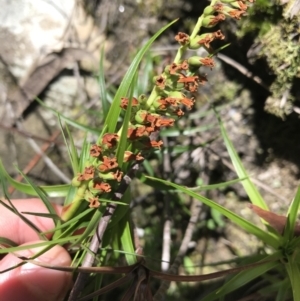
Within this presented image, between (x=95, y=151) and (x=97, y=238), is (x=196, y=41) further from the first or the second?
(x=97, y=238)

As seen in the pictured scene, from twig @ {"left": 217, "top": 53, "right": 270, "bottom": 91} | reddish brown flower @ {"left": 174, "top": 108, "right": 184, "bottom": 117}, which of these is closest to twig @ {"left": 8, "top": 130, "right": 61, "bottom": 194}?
twig @ {"left": 217, "top": 53, "right": 270, "bottom": 91}

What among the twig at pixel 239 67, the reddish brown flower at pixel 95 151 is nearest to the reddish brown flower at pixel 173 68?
the reddish brown flower at pixel 95 151

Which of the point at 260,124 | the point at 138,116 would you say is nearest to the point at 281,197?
the point at 260,124

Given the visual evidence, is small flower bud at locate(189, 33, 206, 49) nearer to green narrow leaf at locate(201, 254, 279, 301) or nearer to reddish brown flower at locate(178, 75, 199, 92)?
reddish brown flower at locate(178, 75, 199, 92)

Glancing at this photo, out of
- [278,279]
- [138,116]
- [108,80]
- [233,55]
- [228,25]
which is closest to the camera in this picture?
[138,116]

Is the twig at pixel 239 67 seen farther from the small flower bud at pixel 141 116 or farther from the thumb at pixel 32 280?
the thumb at pixel 32 280

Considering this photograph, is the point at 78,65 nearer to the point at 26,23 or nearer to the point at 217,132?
the point at 26,23
